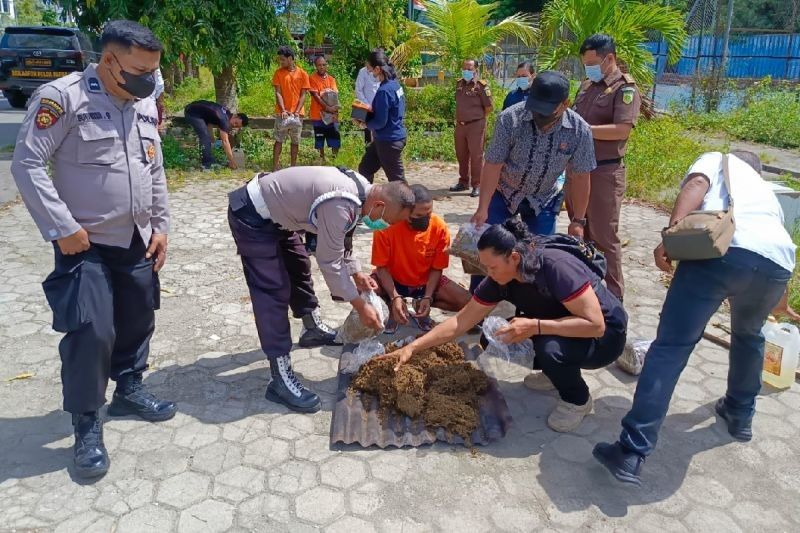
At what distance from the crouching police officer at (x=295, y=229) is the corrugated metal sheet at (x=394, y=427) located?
0.21 m

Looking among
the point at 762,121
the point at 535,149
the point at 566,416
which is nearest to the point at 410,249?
the point at 535,149

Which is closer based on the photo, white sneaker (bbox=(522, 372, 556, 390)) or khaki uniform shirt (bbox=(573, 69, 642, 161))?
white sneaker (bbox=(522, 372, 556, 390))

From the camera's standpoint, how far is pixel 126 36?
2.60 metres

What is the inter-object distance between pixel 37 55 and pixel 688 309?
1657 cm

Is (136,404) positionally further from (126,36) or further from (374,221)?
(126,36)

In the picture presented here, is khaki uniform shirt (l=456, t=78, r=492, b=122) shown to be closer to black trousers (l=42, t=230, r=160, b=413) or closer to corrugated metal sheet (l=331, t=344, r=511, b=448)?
corrugated metal sheet (l=331, t=344, r=511, b=448)

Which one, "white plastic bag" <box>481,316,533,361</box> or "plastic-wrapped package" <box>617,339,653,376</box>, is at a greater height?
"white plastic bag" <box>481,316,533,361</box>

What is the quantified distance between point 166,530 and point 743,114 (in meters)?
13.8

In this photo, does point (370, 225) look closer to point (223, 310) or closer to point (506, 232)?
point (506, 232)

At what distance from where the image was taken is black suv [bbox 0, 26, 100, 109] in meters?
14.9

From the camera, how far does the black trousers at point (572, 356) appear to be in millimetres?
2988

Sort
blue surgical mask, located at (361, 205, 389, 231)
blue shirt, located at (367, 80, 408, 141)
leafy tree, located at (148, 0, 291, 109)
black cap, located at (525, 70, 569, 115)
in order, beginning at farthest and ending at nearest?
leafy tree, located at (148, 0, 291, 109)
blue shirt, located at (367, 80, 408, 141)
black cap, located at (525, 70, 569, 115)
blue surgical mask, located at (361, 205, 389, 231)

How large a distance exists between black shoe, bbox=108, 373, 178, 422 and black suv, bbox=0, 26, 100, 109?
46.3 feet

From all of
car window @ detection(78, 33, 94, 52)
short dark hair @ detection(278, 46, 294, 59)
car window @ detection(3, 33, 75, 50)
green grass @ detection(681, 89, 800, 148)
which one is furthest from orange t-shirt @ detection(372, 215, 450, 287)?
car window @ detection(78, 33, 94, 52)
